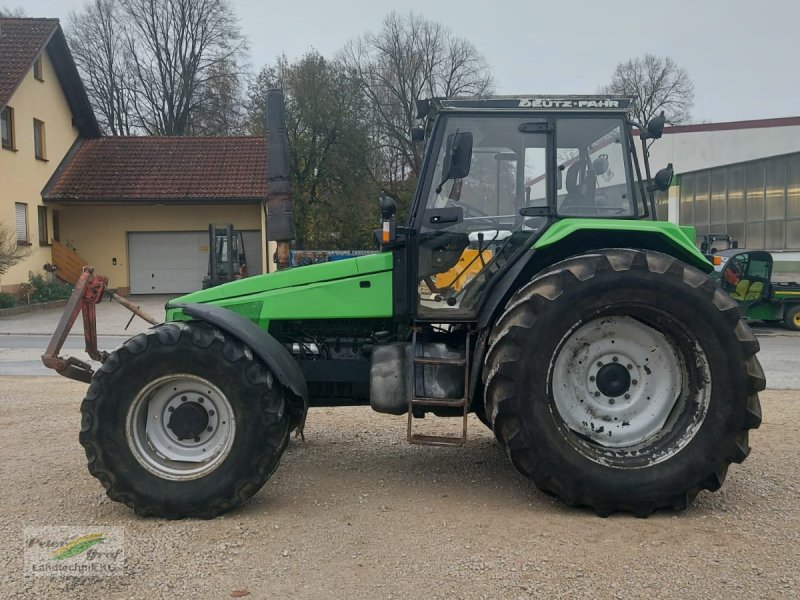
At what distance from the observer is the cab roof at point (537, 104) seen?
14.5 ft

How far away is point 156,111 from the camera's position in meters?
37.7

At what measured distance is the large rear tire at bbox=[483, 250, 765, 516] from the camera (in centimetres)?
393

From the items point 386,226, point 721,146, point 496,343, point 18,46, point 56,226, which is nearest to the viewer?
point 496,343

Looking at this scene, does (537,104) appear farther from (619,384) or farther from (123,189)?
(123,189)

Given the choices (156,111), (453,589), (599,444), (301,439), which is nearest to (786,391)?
(599,444)

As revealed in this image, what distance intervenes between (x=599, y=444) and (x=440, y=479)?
3.71 feet

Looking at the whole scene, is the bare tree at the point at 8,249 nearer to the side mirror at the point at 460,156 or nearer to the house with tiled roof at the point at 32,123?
the house with tiled roof at the point at 32,123

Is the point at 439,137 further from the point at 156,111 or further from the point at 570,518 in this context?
the point at 156,111

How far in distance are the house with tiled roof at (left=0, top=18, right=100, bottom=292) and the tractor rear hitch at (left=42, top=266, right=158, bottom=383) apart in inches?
695

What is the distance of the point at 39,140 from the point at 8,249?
633 centimetres

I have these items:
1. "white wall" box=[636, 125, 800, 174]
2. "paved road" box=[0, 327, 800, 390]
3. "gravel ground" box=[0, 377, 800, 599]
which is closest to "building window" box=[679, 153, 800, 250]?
"white wall" box=[636, 125, 800, 174]

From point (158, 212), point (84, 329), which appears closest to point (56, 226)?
point (158, 212)

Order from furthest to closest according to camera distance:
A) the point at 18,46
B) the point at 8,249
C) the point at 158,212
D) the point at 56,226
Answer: the point at 158,212, the point at 56,226, the point at 18,46, the point at 8,249

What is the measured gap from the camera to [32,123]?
22.4m
